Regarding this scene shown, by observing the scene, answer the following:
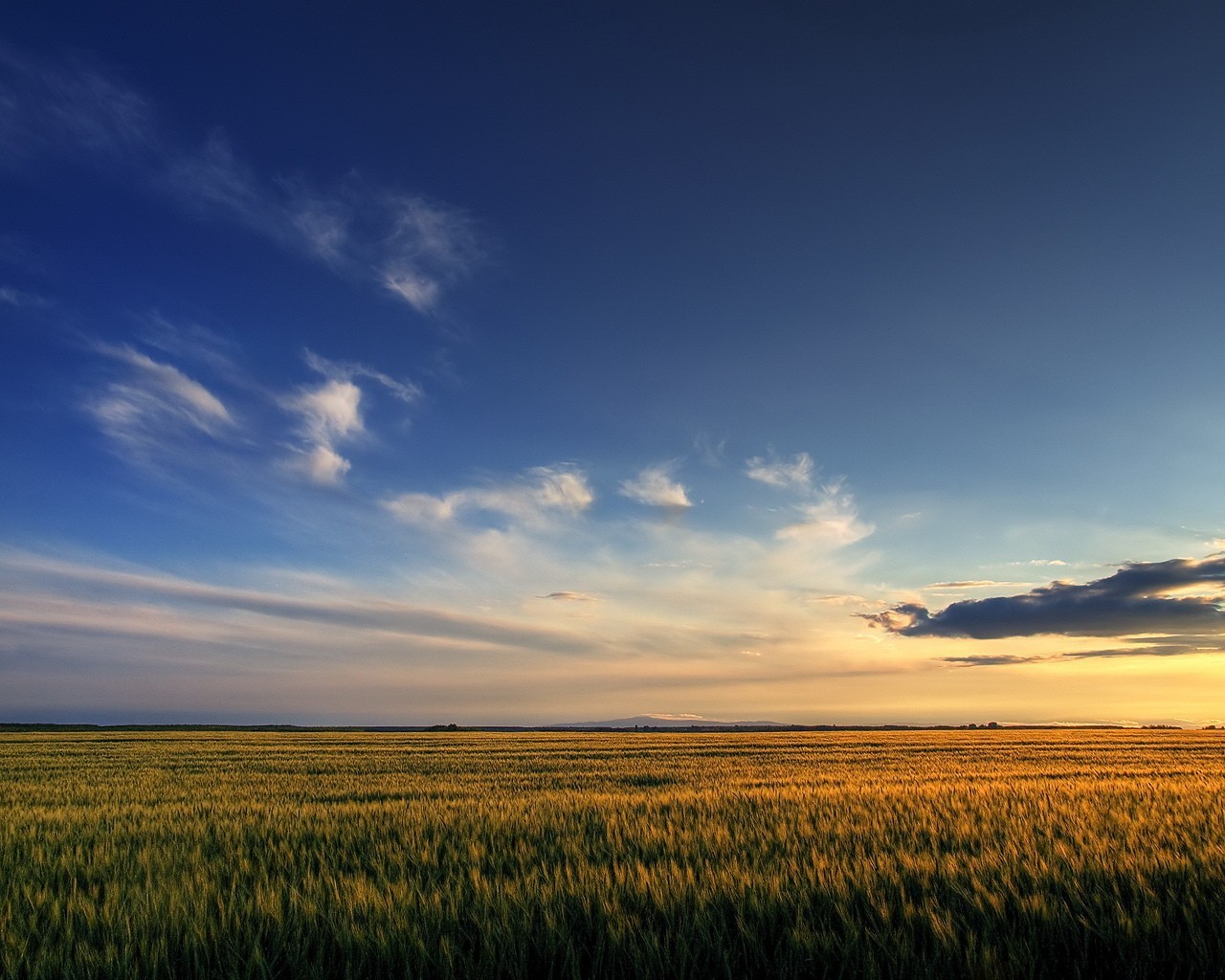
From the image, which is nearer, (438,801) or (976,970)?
(976,970)

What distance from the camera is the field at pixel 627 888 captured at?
3.43 metres

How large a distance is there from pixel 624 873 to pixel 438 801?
6894mm

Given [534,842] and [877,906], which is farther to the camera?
[534,842]

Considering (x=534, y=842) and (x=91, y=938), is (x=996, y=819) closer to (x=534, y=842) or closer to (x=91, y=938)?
A: (x=534, y=842)

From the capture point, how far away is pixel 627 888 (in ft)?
14.8

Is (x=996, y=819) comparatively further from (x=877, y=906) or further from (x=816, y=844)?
(x=877, y=906)

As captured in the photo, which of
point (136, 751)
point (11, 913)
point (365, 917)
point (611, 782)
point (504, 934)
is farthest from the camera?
point (136, 751)

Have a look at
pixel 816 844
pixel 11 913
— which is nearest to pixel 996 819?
pixel 816 844

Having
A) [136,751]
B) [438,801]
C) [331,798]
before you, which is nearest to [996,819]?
[438,801]

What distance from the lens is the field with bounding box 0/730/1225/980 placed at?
11.2ft

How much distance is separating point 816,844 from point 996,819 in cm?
340

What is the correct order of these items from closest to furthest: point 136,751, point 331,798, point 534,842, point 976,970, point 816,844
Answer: point 976,970 → point 816,844 → point 534,842 → point 331,798 → point 136,751

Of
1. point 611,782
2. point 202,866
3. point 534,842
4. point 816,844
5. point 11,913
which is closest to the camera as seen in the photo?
point 11,913

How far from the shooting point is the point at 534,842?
7121mm
